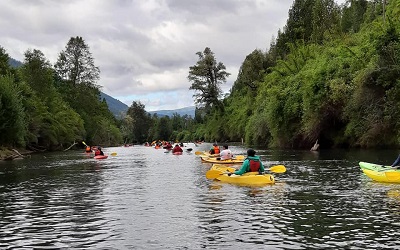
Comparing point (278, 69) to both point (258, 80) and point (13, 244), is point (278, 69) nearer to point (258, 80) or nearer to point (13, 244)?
point (258, 80)

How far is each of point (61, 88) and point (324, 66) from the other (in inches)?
2329

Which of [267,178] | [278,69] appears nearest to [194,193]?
[267,178]

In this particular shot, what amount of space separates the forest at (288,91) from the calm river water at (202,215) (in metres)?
19.4

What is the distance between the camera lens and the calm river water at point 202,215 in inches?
400

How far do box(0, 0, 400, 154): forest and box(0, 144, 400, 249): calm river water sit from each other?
1942cm

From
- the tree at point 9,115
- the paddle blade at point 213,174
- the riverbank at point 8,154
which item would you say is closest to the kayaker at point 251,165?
the paddle blade at point 213,174

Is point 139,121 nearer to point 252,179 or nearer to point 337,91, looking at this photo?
point 337,91

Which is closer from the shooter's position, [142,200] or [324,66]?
[142,200]

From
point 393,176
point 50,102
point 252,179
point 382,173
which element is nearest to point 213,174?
point 252,179

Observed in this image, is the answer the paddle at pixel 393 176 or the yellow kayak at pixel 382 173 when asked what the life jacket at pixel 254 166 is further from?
the paddle at pixel 393 176

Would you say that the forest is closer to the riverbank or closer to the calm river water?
the riverbank

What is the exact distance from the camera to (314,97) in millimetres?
46094

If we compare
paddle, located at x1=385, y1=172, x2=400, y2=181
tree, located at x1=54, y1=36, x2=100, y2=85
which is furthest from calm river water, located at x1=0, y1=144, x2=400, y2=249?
tree, located at x1=54, y1=36, x2=100, y2=85

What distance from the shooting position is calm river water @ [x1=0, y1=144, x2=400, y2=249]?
33.3 feet
